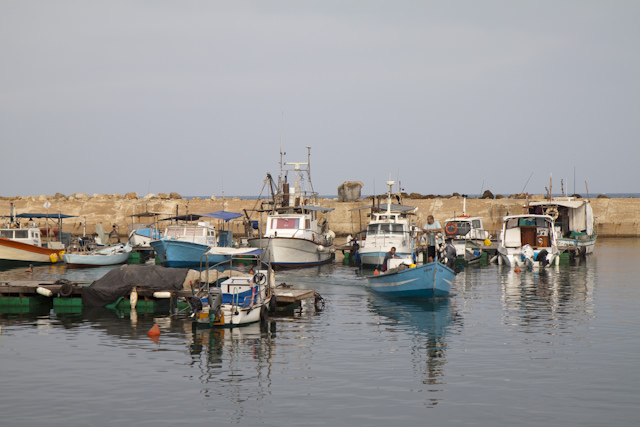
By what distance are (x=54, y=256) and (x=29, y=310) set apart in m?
22.2

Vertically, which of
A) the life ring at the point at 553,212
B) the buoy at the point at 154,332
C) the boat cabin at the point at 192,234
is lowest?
the buoy at the point at 154,332

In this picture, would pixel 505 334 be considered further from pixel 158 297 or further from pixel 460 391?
pixel 158 297

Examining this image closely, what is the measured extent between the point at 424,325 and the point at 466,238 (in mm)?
25869

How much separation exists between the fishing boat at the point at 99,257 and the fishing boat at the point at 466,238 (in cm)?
2373

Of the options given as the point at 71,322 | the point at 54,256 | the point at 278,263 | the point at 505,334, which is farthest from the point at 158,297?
the point at 54,256

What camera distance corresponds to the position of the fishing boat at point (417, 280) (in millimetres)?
30000

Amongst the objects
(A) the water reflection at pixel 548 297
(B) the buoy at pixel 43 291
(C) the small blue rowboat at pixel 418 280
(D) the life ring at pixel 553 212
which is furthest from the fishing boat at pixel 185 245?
(D) the life ring at pixel 553 212

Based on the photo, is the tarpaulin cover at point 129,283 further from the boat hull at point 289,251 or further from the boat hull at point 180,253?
the boat hull at point 289,251

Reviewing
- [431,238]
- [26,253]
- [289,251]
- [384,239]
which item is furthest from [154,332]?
[26,253]

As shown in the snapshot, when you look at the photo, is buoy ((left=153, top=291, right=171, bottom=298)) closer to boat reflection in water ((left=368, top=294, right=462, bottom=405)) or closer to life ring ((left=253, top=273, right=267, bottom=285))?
life ring ((left=253, top=273, right=267, bottom=285))

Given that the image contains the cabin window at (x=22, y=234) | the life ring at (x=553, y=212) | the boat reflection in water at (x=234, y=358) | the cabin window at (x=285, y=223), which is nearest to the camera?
the boat reflection in water at (x=234, y=358)

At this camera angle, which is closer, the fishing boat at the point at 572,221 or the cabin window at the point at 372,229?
the cabin window at the point at 372,229

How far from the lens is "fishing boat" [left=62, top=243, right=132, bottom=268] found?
1922 inches

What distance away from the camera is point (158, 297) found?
→ 29.0m
